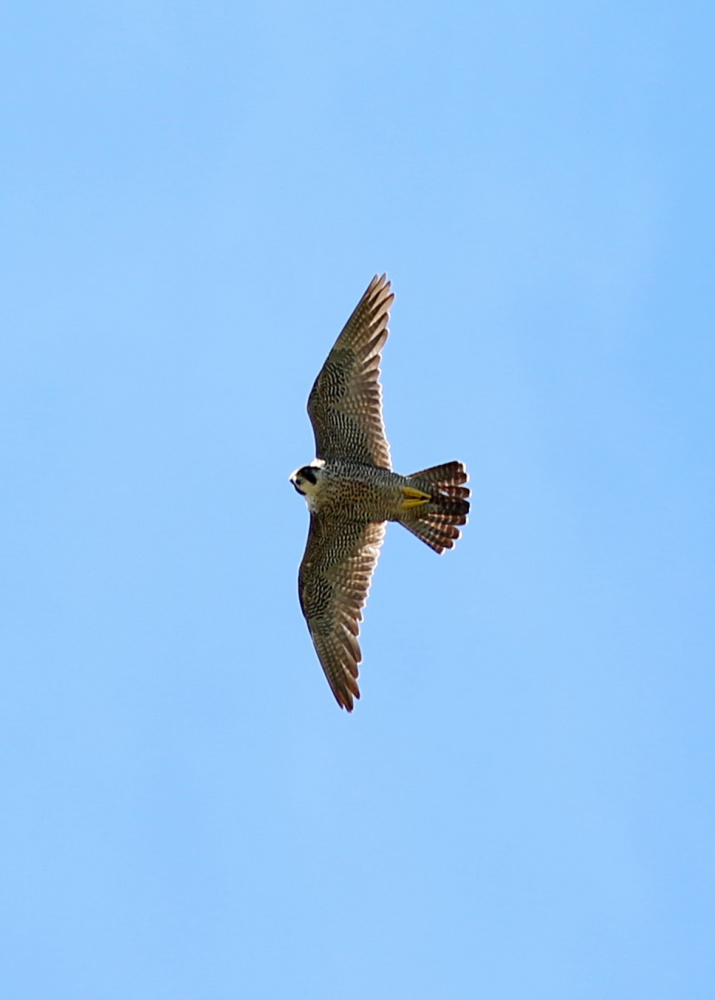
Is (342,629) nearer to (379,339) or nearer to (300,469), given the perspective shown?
(300,469)

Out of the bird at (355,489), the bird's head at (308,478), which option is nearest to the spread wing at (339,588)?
the bird at (355,489)

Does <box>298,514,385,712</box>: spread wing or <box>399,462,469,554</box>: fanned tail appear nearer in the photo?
<box>399,462,469,554</box>: fanned tail

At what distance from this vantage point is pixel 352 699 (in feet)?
43.2

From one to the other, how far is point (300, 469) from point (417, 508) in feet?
3.44

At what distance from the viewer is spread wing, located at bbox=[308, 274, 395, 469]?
1277cm

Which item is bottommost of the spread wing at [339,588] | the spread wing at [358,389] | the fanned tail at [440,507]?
the spread wing at [339,588]

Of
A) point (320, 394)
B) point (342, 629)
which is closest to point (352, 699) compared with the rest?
point (342, 629)

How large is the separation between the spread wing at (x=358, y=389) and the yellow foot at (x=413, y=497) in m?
0.27

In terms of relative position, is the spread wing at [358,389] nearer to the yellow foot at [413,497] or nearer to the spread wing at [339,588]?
the yellow foot at [413,497]

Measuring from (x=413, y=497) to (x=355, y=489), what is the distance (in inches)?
19.4

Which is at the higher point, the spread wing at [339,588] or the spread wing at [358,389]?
the spread wing at [358,389]

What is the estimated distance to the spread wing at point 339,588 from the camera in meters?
13.2

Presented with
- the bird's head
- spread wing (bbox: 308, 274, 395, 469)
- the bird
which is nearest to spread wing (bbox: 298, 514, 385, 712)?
the bird

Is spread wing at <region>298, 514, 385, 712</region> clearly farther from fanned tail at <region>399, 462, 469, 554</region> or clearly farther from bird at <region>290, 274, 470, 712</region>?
fanned tail at <region>399, 462, 469, 554</region>
